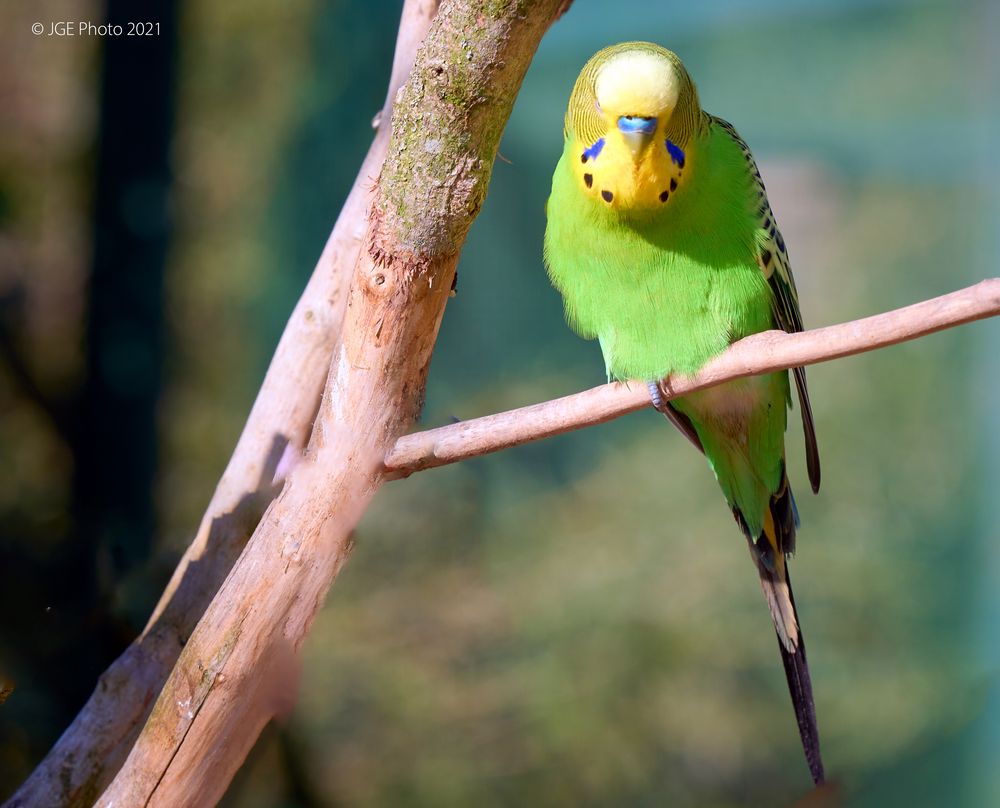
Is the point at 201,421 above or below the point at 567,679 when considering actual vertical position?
above

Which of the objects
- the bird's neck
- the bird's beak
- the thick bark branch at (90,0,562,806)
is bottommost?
the thick bark branch at (90,0,562,806)

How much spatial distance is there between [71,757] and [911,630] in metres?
2.34

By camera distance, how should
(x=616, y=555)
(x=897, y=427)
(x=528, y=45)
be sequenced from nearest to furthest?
(x=528, y=45)
(x=897, y=427)
(x=616, y=555)

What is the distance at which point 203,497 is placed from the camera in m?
3.59

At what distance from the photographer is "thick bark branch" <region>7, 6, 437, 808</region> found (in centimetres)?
200

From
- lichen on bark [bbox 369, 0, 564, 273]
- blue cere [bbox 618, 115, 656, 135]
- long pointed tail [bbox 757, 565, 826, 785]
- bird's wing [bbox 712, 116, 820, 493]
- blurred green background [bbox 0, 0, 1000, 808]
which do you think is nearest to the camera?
lichen on bark [bbox 369, 0, 564, 273]

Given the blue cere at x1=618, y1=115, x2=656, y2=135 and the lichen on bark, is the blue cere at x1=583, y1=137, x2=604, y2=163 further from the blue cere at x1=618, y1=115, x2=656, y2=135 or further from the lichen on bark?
the lichen on bark

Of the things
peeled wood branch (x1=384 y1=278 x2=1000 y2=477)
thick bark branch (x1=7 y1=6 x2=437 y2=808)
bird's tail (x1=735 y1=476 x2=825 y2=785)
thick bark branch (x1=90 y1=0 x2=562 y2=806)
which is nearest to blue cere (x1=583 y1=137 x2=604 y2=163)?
thick bark branch (x1=90 y1=0 x2=562 y2=806)

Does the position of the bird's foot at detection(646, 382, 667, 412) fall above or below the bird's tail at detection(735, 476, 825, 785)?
above

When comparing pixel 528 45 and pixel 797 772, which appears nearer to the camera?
pixel 528 45

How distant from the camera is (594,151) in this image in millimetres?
1656

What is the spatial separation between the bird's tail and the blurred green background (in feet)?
2.85

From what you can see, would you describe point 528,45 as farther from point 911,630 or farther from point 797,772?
point 797,772

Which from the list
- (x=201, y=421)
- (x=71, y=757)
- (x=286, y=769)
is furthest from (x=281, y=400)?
(x=286, y=769)
